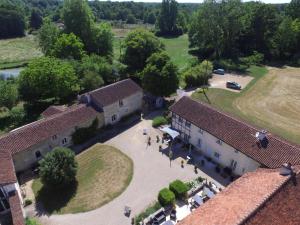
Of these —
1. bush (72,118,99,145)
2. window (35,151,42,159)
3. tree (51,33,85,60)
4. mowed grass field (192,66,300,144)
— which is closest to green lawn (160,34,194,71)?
mowed grass field (192,66,300,144)

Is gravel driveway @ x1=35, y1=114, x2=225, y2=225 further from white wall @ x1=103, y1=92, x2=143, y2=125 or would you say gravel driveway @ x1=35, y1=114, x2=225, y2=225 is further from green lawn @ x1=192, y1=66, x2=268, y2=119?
green lawn @ x1=192, y1=66, x2=268, y2=119

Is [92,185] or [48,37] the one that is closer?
[92,185]

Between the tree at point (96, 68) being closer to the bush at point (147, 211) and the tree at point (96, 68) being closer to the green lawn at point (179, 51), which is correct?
the green lawn at point (179, 51)

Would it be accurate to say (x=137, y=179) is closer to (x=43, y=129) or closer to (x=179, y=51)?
(x=43, y=129)

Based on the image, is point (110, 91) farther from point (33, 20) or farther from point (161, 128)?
point (33, 20)

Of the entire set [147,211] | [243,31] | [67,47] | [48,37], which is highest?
[48,37]

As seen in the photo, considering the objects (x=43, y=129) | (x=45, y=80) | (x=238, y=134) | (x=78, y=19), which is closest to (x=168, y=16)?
(x=78, y=19)
